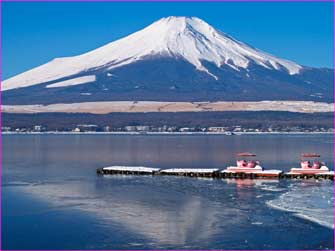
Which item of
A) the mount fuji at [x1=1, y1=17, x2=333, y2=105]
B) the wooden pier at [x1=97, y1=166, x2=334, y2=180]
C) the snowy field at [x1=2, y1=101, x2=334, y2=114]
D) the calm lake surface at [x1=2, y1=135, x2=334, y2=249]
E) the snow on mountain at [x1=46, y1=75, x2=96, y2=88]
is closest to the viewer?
the calm lake surface at [x1=2, y1=135, x2=334, y2=249]

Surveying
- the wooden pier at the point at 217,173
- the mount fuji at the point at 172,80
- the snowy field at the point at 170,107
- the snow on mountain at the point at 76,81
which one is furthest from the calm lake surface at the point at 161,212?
the snow on mountain at the point at 76,81

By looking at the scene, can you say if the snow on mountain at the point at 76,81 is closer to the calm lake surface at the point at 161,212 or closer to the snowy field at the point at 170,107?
the snowy field at the point at 170,107

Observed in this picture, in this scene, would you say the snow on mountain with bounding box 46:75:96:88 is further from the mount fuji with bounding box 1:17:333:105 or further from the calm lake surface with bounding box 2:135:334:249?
the calm lake surface with bounding box 2:135:334:249

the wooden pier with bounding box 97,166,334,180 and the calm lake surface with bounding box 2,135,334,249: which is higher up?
the wooden pier with bounding box 97,166,334,180

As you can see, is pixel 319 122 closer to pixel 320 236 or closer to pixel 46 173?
pixel 46 173

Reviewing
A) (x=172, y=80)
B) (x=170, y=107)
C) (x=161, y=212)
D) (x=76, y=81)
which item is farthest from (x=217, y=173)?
(x=76, y=81)

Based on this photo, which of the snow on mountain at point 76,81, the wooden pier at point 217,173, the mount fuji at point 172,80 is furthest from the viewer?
the snow on mountain at point 76,81

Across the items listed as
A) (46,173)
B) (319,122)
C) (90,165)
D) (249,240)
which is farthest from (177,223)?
(319,122)

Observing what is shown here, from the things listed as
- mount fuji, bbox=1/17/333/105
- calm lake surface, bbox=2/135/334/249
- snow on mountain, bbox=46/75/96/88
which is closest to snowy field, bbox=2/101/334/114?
mount fuji, bbox=1/17/333/105

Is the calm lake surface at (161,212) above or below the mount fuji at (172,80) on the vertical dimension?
below
